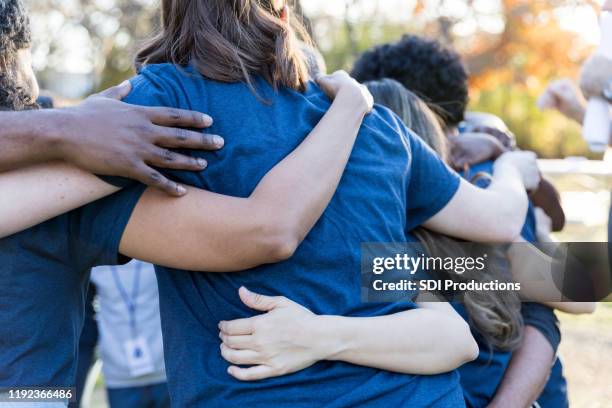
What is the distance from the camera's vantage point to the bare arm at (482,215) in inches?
79.4

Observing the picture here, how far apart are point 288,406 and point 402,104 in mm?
1122

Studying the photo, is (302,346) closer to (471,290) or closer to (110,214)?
(110,214)

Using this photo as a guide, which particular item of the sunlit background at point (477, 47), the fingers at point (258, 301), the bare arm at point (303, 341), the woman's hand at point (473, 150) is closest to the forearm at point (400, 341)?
the bare arm at point (303, 341)

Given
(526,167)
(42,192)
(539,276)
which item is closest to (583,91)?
(526,167)

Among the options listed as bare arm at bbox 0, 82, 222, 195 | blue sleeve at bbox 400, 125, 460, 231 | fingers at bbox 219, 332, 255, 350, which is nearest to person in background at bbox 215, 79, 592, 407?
fingers at bbox 219, 332, 255, 350

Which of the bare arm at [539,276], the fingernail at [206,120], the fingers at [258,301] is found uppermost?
the fingernail at [206,120]

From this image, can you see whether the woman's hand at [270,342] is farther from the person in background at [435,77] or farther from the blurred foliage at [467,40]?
the blurred foliage at [467,40]

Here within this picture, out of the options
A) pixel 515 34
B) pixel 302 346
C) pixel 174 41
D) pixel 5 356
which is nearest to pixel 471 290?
pixel 302 346

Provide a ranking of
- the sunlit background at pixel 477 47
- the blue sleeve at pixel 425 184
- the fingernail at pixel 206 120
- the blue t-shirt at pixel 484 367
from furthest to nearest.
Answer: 1. the sunlit background at pixel 477 47
2. the blue t-shirt at pixel 484 367
3. the blue sleeve at pixel 425 184
4. the fingernail at pixel 206 120

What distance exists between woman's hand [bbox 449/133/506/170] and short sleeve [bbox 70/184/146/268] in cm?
124

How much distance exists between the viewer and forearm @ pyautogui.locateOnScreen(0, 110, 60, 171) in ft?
4.93

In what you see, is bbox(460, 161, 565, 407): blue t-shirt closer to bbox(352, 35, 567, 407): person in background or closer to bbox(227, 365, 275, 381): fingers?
bbox(352, 35, 567, 407): person in background

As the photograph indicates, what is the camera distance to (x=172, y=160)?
1.56m

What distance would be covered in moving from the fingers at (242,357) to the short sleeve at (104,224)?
32 cm
